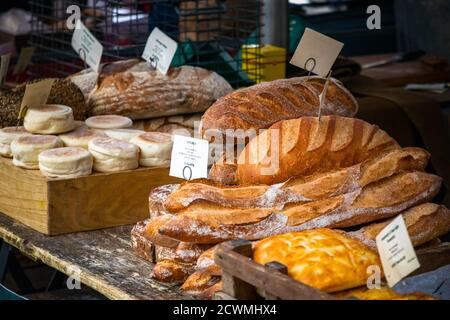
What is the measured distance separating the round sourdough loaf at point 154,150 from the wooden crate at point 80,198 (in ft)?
0.11

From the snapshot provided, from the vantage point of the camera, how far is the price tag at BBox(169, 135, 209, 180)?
2688 millimetres

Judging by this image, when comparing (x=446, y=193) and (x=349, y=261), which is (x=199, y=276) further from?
(x=446, y=193)

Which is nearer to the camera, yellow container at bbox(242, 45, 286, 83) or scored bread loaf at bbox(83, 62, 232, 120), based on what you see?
scored bread loaf at bbox(83, 62, 232, 120)

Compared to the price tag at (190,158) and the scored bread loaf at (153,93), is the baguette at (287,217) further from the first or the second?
the scored bread loaf at (153,93)

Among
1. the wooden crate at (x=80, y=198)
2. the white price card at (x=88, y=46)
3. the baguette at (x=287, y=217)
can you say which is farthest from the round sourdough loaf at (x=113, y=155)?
the white price card at (x=88, y=46)

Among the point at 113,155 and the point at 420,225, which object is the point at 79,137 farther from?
the point at 420,225

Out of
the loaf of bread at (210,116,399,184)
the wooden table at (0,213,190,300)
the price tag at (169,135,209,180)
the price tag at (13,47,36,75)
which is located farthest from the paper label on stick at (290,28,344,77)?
the price tag at (13,47,36,75)

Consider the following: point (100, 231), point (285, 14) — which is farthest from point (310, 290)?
point (285, 14)

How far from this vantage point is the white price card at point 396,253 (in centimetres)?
194

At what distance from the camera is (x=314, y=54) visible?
2.93 metres

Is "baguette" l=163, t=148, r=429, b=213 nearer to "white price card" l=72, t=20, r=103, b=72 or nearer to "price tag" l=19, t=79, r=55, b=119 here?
"price tag" l=19, t=79, r=55, b=119

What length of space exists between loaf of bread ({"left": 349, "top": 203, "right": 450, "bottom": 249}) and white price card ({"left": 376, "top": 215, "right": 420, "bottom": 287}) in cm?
29
